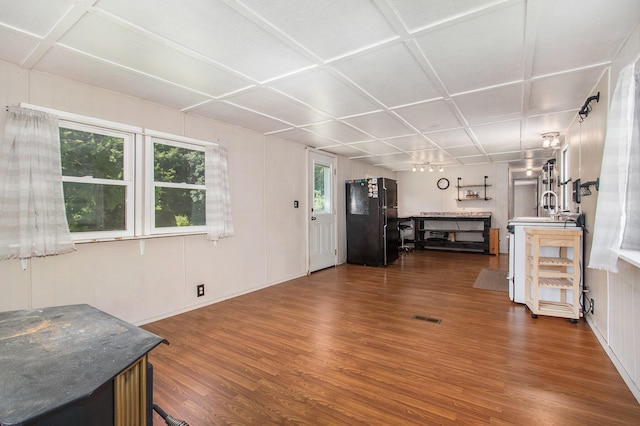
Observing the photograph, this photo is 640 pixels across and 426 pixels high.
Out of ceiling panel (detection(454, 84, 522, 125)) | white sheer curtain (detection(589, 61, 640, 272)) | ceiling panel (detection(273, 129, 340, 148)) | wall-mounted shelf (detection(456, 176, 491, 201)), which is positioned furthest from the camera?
wall-mounted shelf (detection(456, 176, 491, 201))

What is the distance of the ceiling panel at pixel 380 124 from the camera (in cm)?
374

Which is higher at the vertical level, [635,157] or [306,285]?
[635,157]

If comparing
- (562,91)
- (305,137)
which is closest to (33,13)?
(305,137)

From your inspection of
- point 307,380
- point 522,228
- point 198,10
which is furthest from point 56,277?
point 522,228

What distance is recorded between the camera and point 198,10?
1.72 m

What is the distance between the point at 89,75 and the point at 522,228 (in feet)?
15.8

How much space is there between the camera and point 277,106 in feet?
10.9

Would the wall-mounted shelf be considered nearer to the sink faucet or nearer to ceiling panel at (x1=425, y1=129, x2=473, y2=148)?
the sink faucet

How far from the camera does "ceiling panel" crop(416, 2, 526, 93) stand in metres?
1.83

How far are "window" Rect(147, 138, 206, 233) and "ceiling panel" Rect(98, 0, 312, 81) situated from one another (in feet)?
5.07

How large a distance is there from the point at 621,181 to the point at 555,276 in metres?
1.86

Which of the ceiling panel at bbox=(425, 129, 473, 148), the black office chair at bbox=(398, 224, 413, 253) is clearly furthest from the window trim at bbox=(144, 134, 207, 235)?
the black office chair at bbox=(398, 224, 413, 253)

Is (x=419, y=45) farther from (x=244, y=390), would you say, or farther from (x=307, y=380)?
(x=244, y=390)

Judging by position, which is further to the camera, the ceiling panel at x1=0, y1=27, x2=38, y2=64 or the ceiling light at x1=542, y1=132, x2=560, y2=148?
the ceiling light at x1=542, y1=132, x2=560, y2=148
